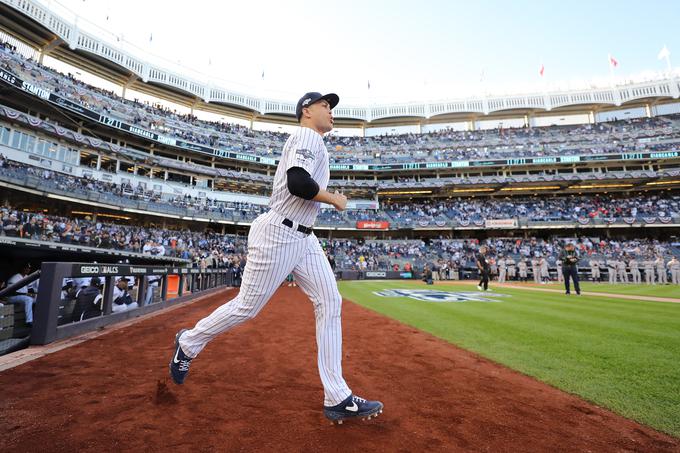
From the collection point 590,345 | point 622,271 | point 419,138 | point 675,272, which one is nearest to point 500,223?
point 622,271

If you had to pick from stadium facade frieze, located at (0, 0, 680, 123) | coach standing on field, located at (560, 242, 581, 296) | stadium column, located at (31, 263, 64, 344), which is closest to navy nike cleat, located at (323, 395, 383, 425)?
stadium column, located at (31, 263, 64, 344)

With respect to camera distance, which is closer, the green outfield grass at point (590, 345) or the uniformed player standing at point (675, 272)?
the green outfield grass at point (590, 345)

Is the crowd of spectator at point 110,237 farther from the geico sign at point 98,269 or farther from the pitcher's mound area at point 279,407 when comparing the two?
the pitcher's mound area at point 279,407

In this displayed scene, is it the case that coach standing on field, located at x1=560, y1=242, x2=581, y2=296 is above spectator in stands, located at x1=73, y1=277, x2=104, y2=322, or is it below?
above

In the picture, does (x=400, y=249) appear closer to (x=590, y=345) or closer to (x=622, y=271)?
(x=622, y=271)

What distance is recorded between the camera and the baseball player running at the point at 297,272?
2.09 meters

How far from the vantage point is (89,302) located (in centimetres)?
494

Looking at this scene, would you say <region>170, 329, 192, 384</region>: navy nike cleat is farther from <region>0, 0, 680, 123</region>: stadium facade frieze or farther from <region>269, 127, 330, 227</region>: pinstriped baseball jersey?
<region>0, 0, 680, 123</region>: stadium facade frieze

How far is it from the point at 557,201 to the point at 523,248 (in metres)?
12.1

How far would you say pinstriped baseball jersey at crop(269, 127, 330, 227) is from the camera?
218 cm

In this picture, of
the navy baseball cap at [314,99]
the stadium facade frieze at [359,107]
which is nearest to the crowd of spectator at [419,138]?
the stadium facade frieze at [359,107]

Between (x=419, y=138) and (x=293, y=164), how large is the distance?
45567mm

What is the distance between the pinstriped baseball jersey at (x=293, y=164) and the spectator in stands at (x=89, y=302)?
13.8 ft

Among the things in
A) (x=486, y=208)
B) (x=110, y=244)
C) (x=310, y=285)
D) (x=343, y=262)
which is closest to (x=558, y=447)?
(x=310, y=285)
